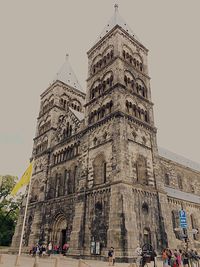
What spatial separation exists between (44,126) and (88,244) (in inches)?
1000

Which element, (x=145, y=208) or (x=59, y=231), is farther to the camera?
(x=59, y=231)

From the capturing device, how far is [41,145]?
1665 inches

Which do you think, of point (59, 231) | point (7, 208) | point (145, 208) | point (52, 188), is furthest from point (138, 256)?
point (7, 208)

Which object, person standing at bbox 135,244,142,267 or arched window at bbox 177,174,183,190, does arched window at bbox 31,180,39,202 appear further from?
arched window at bbox 177,174,183,190

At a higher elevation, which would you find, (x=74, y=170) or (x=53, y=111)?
(x=53, y=111)

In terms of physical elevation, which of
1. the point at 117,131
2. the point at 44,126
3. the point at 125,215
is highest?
the point at 44,126

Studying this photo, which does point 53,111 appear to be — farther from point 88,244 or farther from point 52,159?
point 88,244

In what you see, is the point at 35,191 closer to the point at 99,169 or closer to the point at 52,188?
the point at 52,188

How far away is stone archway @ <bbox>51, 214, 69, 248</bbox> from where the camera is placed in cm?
2984

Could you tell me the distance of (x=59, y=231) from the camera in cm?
3033

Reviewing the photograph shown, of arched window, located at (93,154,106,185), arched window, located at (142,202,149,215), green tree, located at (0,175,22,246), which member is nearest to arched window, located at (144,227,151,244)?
arched window, located at (142,202,149,215)

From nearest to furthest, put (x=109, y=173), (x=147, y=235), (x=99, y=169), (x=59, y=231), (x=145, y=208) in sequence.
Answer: (x=147, y=235), (x=145, y=208), (x=109, y=173), (x=99, y=169), (x=59, y=231)

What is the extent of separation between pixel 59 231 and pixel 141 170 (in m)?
13.4

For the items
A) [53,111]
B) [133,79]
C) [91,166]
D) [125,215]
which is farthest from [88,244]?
[53,111]
